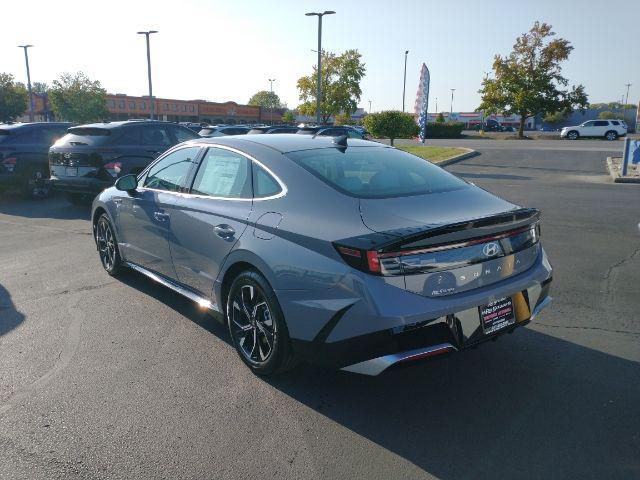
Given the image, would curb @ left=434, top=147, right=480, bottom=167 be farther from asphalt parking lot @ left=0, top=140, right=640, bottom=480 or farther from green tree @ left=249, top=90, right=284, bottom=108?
green tree @ left=249, top=90, right=284, bottom=108

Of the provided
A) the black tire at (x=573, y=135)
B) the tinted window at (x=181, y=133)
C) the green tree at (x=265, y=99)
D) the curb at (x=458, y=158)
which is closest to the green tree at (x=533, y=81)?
the black tire at (x=573, y=135)

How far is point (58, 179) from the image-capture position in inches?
398

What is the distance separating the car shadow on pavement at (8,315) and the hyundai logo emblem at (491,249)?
3907 millimetres

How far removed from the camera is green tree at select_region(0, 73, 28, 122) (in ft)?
201

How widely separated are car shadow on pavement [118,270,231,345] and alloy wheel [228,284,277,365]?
1.71 ft

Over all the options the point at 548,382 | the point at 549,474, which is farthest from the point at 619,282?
the point at 549,474

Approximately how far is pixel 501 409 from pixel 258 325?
1.61 m

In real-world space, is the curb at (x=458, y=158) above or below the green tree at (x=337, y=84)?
below

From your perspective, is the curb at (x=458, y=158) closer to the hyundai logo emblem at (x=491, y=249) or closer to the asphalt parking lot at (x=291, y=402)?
the asphalt parking lot at (x=291, y=402)

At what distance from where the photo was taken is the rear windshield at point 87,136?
9.89 meters

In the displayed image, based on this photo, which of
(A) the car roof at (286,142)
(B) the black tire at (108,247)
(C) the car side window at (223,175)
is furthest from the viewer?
(B) the black tire at (108,247)

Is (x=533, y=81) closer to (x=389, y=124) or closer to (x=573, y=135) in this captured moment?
(x=573, y=135)

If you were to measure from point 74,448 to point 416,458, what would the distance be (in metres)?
1.82

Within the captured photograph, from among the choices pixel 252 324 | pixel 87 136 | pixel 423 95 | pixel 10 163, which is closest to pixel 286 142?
pixel 252 324
